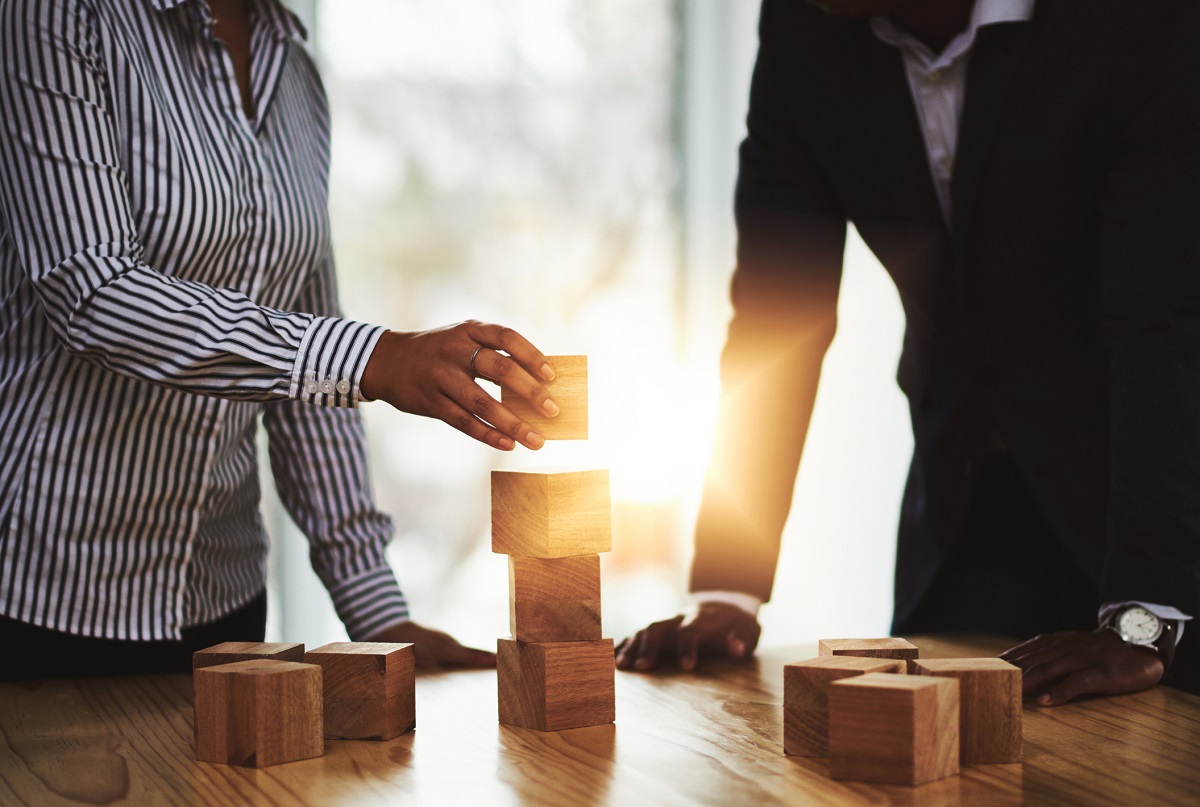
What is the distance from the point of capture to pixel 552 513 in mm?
1127

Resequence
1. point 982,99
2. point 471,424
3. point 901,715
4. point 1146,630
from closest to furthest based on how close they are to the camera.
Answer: point 901,715
point 471,424
point 1146,630
point 982,99

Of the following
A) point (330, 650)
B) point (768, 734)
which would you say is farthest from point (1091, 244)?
point (330, 650)

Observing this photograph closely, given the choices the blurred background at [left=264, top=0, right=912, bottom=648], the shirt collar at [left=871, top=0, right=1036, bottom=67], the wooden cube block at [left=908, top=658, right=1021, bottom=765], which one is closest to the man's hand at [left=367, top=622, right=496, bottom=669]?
the wooden cube block at [left=908, top=658, right=1021, bottom=765]

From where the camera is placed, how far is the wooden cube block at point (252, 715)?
99 cm

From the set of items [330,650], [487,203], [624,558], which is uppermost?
[487,203]

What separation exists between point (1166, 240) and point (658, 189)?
2589 millimetres

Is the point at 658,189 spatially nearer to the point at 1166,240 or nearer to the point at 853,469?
the point at 853,469

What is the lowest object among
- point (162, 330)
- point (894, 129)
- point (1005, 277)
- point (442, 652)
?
point (442, 652)

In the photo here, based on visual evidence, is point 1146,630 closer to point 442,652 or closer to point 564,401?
point 564,401

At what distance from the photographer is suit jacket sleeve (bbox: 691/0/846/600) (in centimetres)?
184

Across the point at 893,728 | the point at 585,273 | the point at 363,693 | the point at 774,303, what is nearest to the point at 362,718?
the point at 363,693

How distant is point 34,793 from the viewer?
3.03ft

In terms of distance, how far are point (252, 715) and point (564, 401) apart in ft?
1.36

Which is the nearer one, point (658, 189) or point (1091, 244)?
point (1091, 244)
